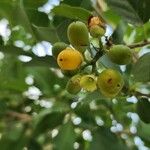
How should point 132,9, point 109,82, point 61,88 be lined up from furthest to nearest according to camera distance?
1. point 61,88
2. point 132,9
3. point 109,82

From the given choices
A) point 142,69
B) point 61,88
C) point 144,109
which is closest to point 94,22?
point 142,69

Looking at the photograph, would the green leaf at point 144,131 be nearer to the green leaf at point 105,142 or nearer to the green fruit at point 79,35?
the green leaf at point 105,142

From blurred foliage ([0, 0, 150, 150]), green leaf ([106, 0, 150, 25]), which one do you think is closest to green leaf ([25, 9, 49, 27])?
blurred foliage ([0, 0, 150, 150])

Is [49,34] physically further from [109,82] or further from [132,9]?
[109,82]

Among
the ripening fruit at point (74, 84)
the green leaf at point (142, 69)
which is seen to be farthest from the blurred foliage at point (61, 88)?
the ripening fruit at point (74, 84)

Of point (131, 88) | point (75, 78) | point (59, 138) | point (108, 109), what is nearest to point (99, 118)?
point (108, 109)

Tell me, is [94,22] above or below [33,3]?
above

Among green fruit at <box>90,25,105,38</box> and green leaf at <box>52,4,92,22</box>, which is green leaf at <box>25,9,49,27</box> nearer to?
green leaf at <box>52,4,92,22</box>
